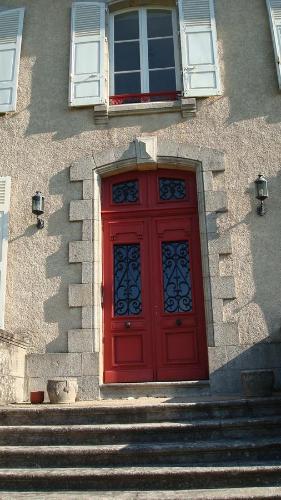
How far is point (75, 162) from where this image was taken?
6434mm

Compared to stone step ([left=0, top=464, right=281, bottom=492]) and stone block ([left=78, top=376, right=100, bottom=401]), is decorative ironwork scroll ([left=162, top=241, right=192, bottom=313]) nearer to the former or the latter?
stone block ([left=78, top=376, right=100, bottom=401])

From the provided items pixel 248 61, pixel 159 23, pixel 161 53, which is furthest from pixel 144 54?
pixel 248 61

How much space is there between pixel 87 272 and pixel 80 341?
0.79 m

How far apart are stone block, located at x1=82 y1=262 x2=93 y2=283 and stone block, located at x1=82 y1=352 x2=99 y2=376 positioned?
838 millimetres

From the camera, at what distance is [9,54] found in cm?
701

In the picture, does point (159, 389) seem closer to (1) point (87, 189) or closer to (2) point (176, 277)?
(2) point (176, 277)

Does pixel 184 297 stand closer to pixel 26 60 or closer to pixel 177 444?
pixel 177 444

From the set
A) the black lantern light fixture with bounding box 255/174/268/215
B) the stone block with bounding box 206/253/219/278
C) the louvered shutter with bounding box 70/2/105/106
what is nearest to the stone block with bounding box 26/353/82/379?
the stone block with bounding box 206/253/219/278

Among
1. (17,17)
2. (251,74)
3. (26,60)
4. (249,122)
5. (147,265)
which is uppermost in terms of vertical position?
(17,17)

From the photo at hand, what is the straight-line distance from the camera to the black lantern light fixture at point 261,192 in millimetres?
5980

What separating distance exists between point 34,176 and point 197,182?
2024 millimetres

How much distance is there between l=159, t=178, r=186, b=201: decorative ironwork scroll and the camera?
645 cm

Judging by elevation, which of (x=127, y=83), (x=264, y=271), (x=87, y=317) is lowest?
(x=87, y=317)

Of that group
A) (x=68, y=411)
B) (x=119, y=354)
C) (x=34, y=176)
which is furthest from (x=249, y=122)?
(x=68, y=411)
